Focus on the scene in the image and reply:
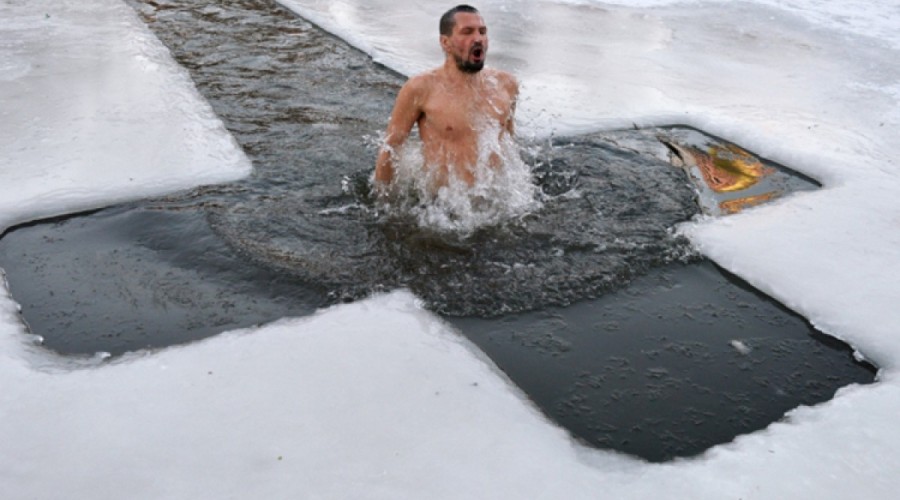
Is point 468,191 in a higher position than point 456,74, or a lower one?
lower

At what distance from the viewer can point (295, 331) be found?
283 cm

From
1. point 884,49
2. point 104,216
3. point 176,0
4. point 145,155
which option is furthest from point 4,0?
point 884,49

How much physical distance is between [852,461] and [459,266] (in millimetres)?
1670

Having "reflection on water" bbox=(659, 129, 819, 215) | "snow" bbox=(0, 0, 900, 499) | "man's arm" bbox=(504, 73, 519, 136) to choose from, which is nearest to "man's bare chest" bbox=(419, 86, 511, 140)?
"man's arm" bbox=(504, 73, 519, 136)

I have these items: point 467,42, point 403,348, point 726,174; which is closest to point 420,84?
point 467,42

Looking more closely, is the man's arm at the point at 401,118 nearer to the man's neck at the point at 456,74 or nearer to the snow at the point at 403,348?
the man's neck at the point at 456,74

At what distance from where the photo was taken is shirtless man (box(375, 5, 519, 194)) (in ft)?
12.1

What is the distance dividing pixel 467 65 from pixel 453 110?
23 centimetres

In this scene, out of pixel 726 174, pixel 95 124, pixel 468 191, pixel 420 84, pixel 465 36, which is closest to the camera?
pixel 465 36

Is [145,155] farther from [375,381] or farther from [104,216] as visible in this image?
[375,381]

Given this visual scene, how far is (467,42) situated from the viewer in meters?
3.64

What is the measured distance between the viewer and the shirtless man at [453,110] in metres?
3.69

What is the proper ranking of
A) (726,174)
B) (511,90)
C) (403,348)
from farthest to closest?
1. (726,174)
2. (511,90)
3. (403,348)

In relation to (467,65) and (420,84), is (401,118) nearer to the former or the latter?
(420,84)
